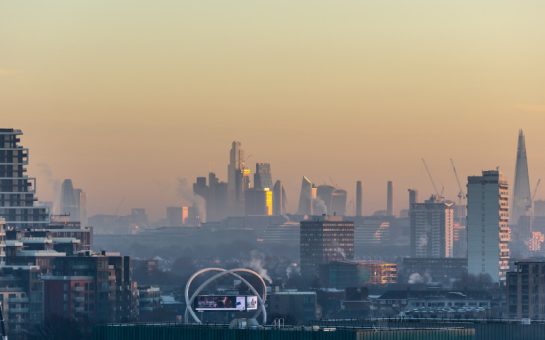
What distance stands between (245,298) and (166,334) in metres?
23.0

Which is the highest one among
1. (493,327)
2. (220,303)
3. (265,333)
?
(220,303)

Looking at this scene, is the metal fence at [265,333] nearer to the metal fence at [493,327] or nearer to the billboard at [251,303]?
the metal fence at [493,327]

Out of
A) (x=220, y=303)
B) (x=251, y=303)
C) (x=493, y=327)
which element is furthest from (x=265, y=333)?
(x=251, y=303)

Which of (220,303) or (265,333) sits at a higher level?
(220,303)

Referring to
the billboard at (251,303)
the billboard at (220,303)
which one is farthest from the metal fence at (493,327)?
the billboard at (251,303)

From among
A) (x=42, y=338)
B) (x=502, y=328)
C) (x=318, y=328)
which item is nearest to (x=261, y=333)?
(x=318, y=328)

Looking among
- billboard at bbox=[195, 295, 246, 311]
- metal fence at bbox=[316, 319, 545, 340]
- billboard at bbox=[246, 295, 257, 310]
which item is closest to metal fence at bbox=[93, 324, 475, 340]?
metal fence at bbox=[316, 319, 545, 340]

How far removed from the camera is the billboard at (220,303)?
148 metres

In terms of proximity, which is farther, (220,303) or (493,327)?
(220,303)

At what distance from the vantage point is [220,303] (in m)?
149

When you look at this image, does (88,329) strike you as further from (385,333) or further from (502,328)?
(385,333)

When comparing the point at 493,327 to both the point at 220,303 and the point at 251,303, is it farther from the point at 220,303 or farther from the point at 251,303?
the point at 220,303

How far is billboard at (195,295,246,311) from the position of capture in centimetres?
14775

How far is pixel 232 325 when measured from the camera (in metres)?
129
